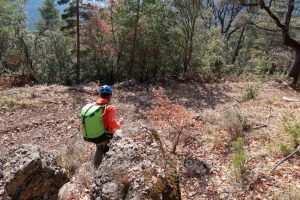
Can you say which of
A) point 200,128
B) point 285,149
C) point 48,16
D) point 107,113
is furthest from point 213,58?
point 48,16

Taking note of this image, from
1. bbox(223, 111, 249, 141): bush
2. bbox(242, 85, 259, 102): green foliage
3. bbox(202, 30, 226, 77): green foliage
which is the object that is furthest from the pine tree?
bbox(223, 111, 249, 141): bush

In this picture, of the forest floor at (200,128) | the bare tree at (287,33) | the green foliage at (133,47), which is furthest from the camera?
the green foliage at (133,47)

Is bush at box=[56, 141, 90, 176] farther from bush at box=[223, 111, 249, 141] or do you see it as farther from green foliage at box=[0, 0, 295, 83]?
green foliage at box=[0, 0, 295, 83]

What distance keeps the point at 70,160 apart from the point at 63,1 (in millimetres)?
Answer: 17368

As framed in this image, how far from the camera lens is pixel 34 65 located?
866 inches

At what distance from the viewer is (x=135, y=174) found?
14.9 feet

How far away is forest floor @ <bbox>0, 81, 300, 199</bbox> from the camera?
574 centimetres

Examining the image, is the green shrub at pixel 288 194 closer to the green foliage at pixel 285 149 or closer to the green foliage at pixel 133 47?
the green foliage at pixel 285 149

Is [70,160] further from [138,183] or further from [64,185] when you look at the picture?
[138,183]

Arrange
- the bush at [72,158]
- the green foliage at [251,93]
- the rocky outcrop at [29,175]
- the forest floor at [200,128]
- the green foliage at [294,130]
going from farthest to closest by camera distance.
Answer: the green foliage at [251,93]
the bush at [72,158]
the green foliage at [294,130]
the forest floor at [200,128]
the rocky outcrop at [29,175]

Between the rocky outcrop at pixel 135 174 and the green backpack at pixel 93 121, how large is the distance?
0.43m

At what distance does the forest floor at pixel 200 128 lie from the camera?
5.74 m

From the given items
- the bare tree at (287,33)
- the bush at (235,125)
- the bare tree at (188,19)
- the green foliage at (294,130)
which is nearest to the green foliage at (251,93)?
the bare tree at (287,33)

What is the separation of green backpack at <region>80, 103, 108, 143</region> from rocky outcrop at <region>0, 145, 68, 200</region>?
2.56ft
